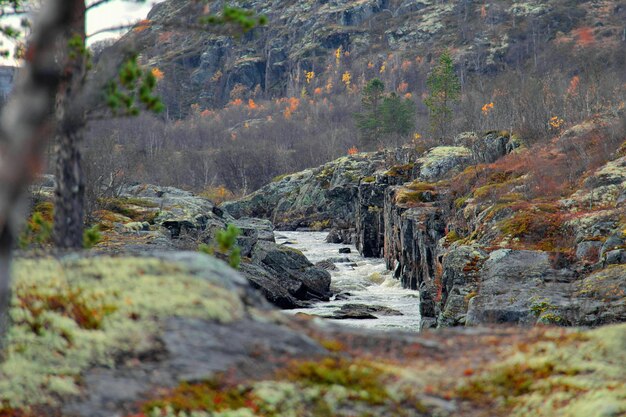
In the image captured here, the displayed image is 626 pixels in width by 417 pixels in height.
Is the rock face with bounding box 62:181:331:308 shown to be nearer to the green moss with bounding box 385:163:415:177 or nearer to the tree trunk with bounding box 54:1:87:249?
the tree trunk with bounding box 54:1:87:249

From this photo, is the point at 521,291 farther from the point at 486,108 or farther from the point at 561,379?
the point at 486,108

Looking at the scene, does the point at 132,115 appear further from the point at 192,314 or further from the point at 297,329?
the point at 297,329

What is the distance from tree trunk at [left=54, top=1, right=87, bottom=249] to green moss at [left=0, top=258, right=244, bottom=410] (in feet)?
3.80

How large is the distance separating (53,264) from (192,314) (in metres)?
2.35

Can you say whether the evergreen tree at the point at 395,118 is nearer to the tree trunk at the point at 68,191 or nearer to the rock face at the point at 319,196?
the rock face at the point at 319,196

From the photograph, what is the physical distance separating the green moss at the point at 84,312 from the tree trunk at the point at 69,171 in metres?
1.16

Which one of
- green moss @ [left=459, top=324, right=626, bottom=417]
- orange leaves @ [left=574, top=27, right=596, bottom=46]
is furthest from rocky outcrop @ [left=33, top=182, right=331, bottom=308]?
orange leaves @ [left=574, top=27, right=596, bottom=46]

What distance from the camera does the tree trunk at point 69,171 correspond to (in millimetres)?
10047

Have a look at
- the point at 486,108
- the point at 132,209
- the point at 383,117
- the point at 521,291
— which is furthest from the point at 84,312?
the point at 383,117

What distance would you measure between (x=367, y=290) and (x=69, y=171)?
111 ft

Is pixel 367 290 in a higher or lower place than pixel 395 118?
lower

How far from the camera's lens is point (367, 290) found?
42656 mm

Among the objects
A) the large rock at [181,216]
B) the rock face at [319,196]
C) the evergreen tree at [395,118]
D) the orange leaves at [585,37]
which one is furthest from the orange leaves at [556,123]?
the orange leaves at [585,37]

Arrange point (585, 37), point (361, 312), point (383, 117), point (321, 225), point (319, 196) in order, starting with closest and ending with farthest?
point (361, 312) < point (321, 225) < point (319, 196) < point (383, 117) < point (585, 37)
